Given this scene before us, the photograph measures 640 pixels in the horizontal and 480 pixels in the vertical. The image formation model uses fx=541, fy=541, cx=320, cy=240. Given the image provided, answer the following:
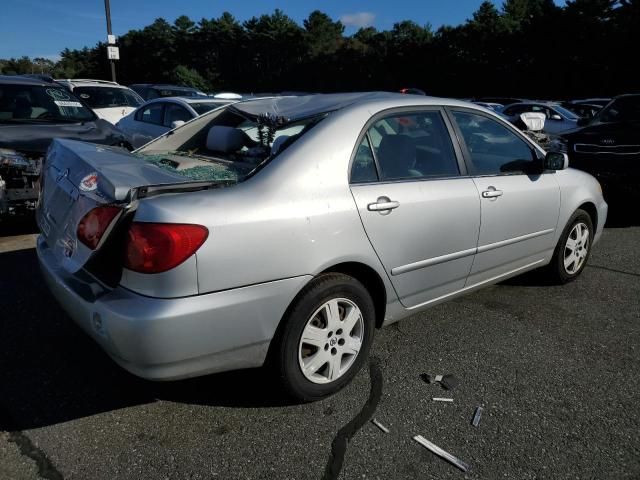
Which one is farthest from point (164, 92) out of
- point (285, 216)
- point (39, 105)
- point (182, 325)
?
point (182, 325)

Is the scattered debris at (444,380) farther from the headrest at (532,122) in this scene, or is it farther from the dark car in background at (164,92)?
the dark car in background at (164,92)

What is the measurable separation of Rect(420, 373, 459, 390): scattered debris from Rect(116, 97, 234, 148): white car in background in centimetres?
590

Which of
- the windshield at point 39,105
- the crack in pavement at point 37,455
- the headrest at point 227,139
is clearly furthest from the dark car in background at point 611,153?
the crack in pavement at point 37,455

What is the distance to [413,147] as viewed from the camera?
3232 millimetres

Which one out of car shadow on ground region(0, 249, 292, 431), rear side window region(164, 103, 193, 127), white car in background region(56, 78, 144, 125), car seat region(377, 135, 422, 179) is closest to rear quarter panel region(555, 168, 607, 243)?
car seat region(377, 135, 422, 179)

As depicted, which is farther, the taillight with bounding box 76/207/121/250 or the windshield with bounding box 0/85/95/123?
the windshield with bounding box 0/85/95/123

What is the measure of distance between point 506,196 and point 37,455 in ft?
9.89

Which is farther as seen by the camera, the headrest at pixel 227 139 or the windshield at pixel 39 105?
the windshield at pixel 39 105

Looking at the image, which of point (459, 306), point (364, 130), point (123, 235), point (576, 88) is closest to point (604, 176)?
point (459, 306)

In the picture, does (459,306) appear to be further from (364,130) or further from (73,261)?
(73,261)

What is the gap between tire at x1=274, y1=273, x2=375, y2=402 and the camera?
257 centimetres

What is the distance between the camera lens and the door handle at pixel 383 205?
279 cm

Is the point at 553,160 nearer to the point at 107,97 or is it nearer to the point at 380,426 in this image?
the point at 380,426

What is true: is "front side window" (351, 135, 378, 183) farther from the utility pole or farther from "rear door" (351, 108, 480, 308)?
the utility pole
